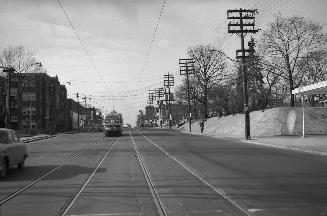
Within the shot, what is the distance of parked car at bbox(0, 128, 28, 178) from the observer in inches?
639

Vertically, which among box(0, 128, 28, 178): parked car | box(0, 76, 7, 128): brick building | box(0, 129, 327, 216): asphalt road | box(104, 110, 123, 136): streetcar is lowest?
box(0, 129, 327, 216): asphalt road

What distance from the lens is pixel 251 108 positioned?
6981cm

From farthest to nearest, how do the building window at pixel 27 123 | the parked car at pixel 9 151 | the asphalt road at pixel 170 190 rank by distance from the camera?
the building window at pixel 27 123, the parked car at pixel 9 151, the asphalt road at pixel 170 190

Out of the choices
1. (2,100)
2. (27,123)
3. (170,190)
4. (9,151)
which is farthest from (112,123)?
(27,123)

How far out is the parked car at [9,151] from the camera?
16219mm

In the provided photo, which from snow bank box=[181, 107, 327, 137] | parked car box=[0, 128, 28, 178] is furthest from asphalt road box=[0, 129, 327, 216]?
snow bank box=[181, 107, 327, 137]

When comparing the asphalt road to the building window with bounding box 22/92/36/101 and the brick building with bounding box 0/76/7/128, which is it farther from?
the building window with bounding box 22/92/36/101

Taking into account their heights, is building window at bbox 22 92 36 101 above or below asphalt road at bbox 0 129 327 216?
above

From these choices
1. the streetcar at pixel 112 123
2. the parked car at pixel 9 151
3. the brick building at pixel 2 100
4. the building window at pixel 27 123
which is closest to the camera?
the parked car at pixel 9 151

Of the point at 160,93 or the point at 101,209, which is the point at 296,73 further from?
the point at 160,93

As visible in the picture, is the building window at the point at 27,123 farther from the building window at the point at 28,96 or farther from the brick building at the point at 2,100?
the brick building at the point at 2,100

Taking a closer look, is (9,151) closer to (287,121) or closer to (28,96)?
(287,121)

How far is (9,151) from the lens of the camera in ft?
55.6

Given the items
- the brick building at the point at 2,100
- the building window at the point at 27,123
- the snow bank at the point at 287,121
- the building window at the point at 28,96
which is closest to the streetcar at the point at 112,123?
the snow bank at the point at 287,121
